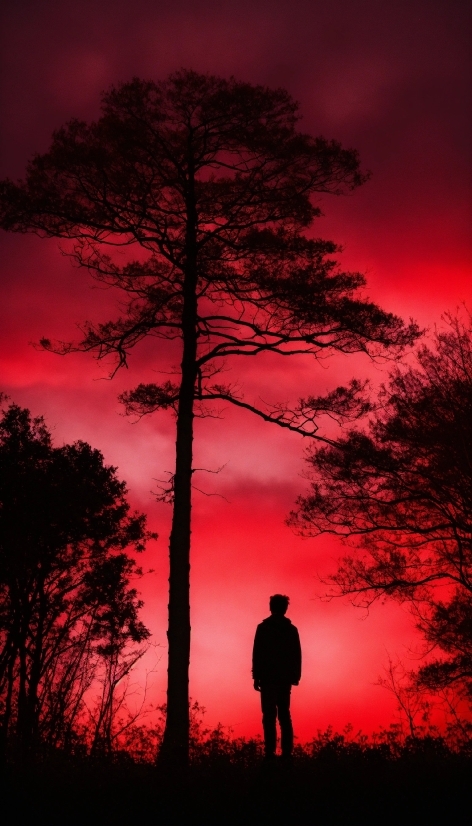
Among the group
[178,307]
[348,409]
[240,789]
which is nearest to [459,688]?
[348,409]

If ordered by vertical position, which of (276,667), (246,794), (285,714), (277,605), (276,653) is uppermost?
(277,605)

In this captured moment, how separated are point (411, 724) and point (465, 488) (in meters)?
5.12

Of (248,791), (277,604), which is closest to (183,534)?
(277,604)

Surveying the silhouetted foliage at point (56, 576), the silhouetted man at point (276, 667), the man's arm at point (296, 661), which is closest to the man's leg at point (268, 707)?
the silhouetted man at point (276, 667)

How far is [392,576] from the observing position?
1934 cm

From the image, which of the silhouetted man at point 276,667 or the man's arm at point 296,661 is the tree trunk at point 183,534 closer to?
the silhouetted man at point 276,667

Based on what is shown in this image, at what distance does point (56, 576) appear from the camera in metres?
A: 18.3

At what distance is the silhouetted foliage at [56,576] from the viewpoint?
17172 millimetres

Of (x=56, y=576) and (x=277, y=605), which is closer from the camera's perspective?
(x=277, y=605)

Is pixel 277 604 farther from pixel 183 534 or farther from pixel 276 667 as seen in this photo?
pixel 183 534

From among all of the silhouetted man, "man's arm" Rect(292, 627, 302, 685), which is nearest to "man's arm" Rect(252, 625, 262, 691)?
the silhouetted man

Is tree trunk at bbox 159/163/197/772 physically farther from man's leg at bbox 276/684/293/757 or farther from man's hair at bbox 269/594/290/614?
man's hair at bbox 269/594/290/614

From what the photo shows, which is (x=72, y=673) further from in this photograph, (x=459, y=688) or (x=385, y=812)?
(x=385, y=812)

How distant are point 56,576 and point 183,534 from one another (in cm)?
624
